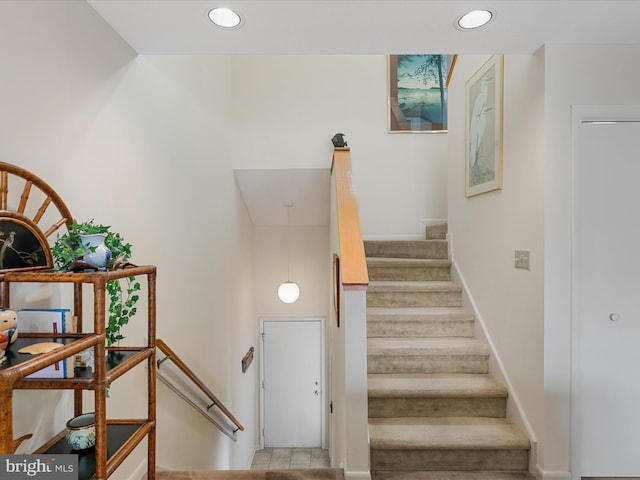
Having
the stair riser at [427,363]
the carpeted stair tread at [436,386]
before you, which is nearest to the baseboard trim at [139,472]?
the carpeted stair tread at [436,386]

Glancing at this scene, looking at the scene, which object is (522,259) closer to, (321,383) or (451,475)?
(451,475)

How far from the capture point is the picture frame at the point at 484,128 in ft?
8.64

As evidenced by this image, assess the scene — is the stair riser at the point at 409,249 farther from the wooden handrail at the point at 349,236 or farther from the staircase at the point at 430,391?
the wooden handrail at the point at 349,236

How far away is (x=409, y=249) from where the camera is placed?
4.07 meters

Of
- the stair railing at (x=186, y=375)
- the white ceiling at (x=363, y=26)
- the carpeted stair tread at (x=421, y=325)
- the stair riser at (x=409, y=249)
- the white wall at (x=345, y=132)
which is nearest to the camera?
the white ceiling at (x=363, y=26)

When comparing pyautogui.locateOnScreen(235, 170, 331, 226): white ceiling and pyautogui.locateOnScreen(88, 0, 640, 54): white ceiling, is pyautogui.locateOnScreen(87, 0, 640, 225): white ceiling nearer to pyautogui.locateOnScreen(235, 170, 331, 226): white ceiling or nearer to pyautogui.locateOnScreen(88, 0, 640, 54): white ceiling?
pyautogui.locateOnScreen(88, 0, 640, 54): white ceiling

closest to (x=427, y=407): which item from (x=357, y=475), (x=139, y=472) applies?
(x=357, y=475)

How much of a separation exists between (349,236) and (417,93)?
3122 millimetres

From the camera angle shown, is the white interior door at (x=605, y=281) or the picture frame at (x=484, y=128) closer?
the white interior door at (x=605, y=281)

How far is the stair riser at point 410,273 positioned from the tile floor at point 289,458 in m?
3.16

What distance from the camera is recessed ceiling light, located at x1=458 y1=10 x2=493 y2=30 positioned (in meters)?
1.71

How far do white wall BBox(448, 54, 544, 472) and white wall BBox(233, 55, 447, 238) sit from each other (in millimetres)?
1681

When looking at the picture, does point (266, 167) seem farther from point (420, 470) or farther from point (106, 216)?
point (420, 470)

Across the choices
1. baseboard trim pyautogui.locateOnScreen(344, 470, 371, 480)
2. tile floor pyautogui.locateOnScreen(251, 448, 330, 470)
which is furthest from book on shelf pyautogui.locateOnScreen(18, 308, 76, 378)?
tile floor pyautogui.locateOnScreen(251, 448, 330, 470)
